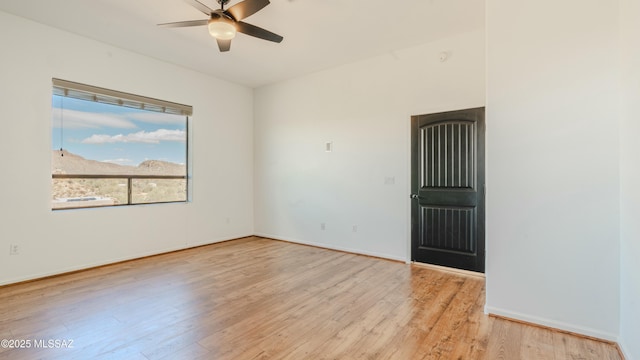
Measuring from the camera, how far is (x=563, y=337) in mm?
2201

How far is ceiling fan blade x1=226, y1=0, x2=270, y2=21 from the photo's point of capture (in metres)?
2.52

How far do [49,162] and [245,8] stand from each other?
304 cm

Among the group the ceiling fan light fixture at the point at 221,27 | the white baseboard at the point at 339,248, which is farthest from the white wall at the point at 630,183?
the ceiling fan light fixture at the point at 221,27

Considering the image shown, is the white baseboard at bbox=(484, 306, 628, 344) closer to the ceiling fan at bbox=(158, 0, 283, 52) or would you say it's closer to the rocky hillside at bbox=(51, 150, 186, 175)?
the ceiling fan at bbox=(158, 0, 283, 52)

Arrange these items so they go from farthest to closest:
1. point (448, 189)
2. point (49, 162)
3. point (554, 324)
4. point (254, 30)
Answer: point (448, 189)
point (49, 162)
point (254, 30)
point (554, 324)

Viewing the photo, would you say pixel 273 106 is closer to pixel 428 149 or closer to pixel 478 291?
pixel 428 149

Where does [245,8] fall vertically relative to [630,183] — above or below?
above

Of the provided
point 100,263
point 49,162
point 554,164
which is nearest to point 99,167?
point 49,162

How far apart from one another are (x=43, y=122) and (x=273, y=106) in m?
3.31

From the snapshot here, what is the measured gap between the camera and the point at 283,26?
11.4 ft

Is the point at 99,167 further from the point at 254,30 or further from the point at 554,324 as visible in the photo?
the point at 554,324

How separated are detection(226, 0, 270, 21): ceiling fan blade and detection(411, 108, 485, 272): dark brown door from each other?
2.40 m

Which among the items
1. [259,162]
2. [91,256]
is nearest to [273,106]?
[259,162]

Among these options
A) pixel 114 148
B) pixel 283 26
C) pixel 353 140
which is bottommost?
pixel 114 148
